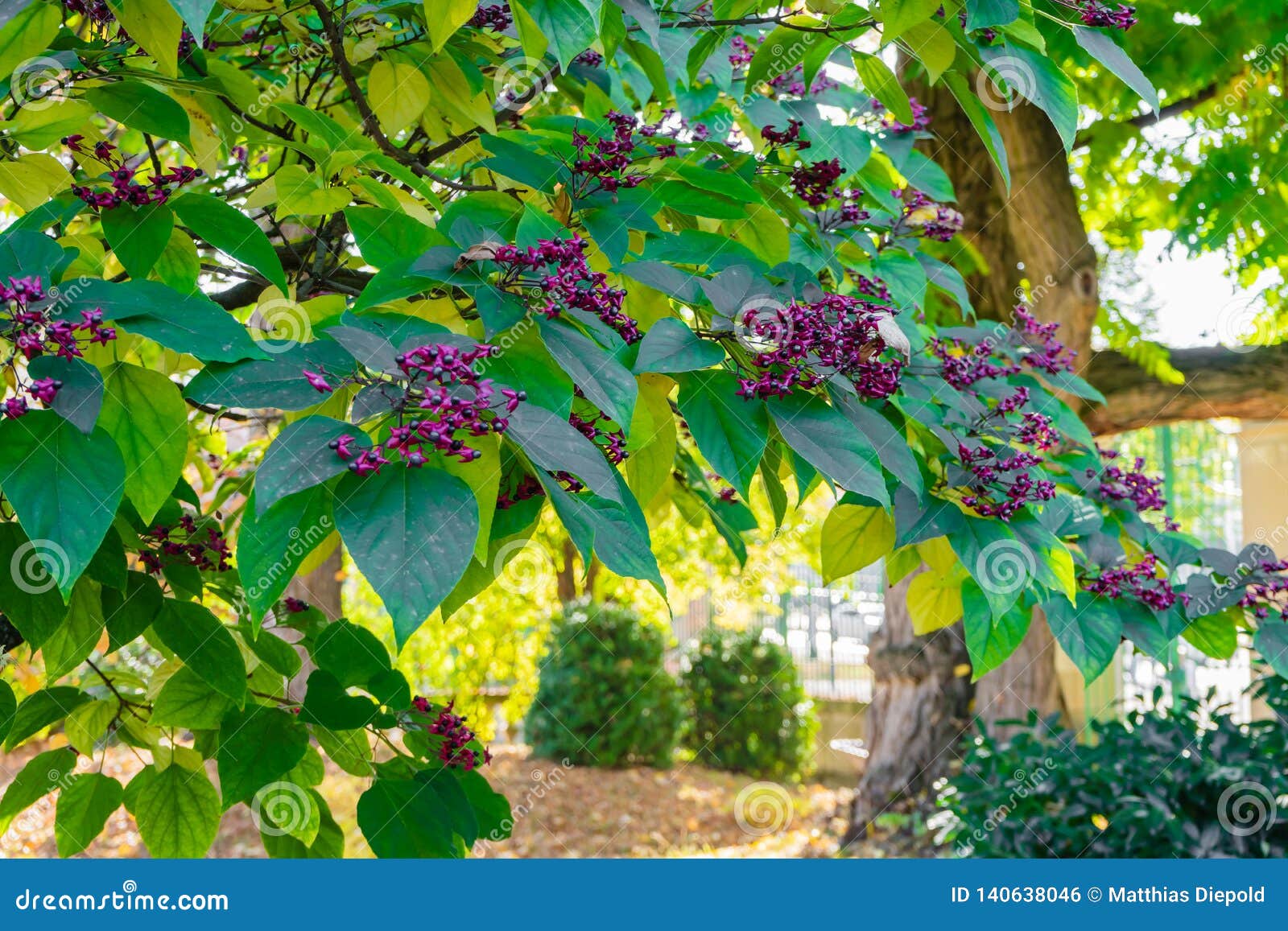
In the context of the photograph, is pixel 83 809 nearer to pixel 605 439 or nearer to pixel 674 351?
pixel 605 439

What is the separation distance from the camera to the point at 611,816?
750cm

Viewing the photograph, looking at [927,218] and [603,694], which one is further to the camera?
[603,694]

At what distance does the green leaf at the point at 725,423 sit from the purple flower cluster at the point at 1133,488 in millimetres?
978

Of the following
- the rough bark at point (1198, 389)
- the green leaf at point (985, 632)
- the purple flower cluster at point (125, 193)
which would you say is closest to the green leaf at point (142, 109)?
the purple flower cluster at point (125, 193)

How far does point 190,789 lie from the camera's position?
5.30 ft

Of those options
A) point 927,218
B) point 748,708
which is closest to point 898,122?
point 927,218

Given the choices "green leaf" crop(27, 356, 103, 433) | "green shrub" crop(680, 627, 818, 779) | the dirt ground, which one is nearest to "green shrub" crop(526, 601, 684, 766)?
the dirt ground

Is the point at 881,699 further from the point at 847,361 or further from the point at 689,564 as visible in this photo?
the point at 847,361

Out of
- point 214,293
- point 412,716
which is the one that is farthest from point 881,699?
point 214,293

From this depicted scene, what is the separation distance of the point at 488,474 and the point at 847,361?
444 millimetres

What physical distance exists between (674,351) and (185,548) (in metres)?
0.84

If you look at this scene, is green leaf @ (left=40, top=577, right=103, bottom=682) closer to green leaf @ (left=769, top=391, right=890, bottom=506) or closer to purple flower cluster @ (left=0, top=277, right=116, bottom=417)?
purple flower cluster @ (left=0, top=277, right=116, bottom=417)

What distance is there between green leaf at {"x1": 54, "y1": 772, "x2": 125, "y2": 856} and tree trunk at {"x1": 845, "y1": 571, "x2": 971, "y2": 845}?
15.5 feet

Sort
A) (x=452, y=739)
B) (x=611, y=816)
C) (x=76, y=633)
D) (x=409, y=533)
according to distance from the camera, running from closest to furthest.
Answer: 1. (x=409, y=533)
2. (x=76, y=633)
3. (x=452, y=739)
4. (x=611, y=816)
